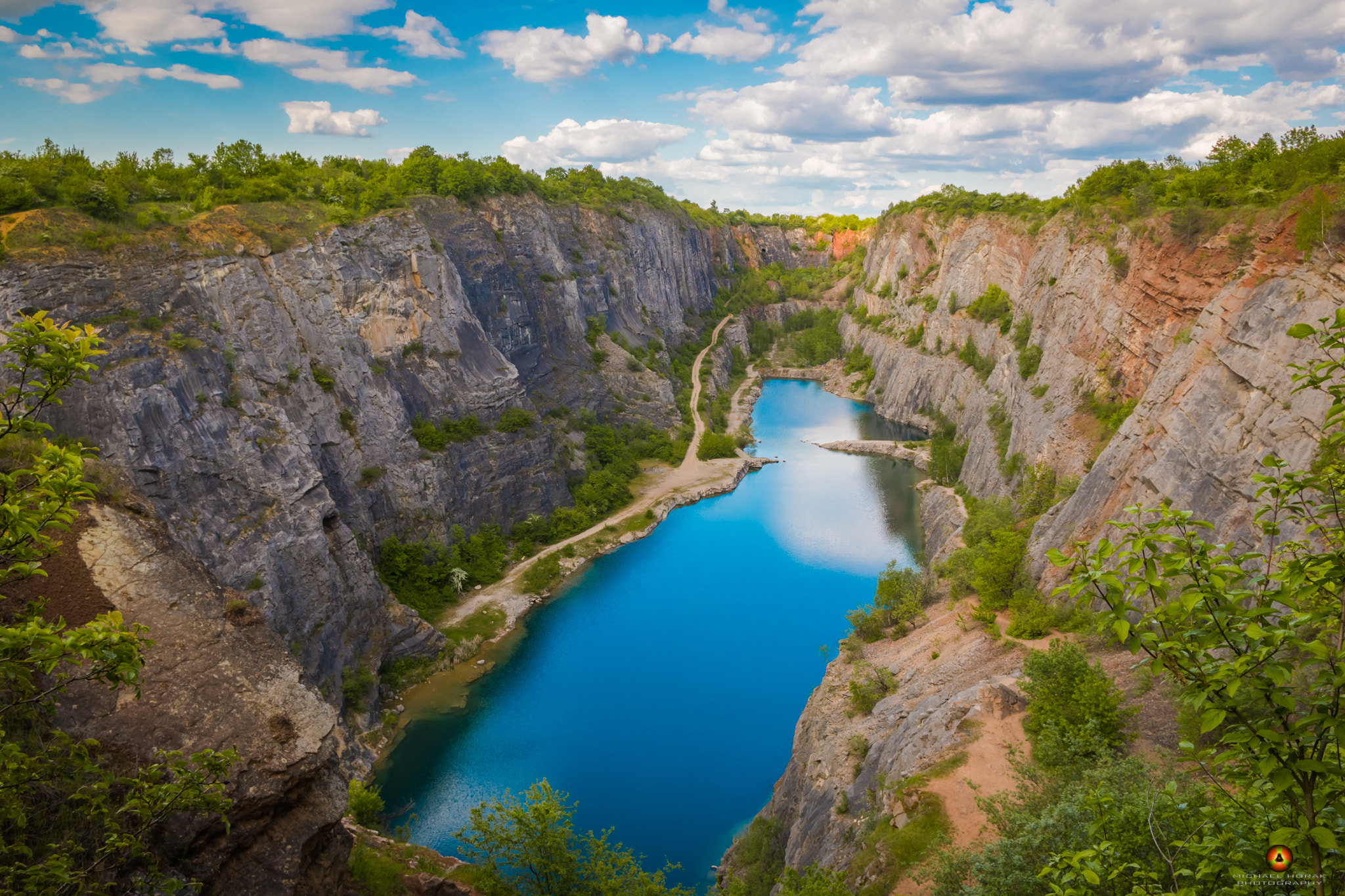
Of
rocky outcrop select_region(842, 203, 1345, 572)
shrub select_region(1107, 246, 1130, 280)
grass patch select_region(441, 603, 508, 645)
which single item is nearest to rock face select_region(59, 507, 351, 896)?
rocky outcrop select_region(842, 203, 1345, 572)

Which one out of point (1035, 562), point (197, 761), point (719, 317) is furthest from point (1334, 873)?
point (719, 317)

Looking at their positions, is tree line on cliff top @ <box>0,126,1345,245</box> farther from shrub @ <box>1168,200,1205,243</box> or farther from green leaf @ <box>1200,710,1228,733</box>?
green leaf @ <box>1200,710,1228,733</box>

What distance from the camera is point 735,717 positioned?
87.9ft

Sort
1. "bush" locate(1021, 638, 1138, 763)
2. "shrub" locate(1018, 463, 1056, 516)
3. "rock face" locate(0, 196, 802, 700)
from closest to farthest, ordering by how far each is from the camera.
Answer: "bush" locate(1021, 638, 1138, 763) → "rock face" locate(0, 196, 802, 700) → "shrub" locate(1018, 463, 1056, 516)

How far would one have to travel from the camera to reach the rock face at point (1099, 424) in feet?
55.6

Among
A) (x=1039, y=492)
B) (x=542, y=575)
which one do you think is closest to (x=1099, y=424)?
(x=1039, y=492)

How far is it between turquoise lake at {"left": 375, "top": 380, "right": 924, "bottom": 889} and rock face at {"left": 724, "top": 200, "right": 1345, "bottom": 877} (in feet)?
9.68

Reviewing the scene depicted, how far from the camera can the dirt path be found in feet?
110

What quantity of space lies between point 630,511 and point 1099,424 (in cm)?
2638

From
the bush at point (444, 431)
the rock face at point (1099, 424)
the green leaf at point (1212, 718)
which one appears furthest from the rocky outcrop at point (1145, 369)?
the bush at point (444, 431)

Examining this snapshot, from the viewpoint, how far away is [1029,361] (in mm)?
39125

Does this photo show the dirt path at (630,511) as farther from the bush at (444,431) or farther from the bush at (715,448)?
the bush at (444,431)

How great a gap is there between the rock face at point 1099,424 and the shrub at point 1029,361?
40cm

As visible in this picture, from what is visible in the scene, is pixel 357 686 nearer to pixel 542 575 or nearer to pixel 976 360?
pixel 542 575
